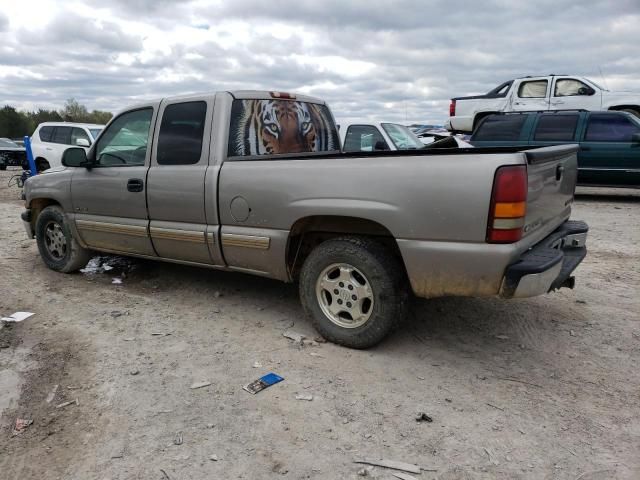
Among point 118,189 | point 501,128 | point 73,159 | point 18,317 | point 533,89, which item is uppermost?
point 533,89

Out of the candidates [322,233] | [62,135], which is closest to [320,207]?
[322,233]

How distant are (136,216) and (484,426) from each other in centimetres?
344

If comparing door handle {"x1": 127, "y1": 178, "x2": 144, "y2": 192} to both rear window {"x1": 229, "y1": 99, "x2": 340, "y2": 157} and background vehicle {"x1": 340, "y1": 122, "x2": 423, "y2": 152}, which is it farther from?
background vehicle {"x1": 340, "y1": 122, "x2": 423, "y2": 152}

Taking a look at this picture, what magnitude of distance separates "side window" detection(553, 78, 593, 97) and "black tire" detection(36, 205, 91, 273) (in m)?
12.6

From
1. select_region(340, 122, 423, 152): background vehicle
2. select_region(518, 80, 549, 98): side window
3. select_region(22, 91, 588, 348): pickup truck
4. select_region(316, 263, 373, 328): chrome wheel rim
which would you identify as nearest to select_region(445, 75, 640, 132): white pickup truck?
→ select_region(518, 80, 549, 98): side window

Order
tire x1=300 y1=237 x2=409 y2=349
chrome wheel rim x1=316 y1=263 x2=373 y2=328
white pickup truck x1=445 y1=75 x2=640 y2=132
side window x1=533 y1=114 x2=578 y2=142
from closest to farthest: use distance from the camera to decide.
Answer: tire x1=300 y1=237 x2=409 y2=349 < chrome wheel rim x1=316 y1=263 x2=373 y2=328 < side window x1=533 y1=114 x2=578 y2=142 < white pickup truck x1=445 y1=75 x2=640 y2=132

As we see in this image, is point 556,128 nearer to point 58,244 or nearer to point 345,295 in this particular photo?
point 345,295

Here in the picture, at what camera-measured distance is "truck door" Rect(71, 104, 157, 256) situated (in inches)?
179

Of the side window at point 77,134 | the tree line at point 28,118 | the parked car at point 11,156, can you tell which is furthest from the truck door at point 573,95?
the tree line at point 28,118

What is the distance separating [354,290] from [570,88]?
41.0 ft

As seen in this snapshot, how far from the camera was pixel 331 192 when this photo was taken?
11.2 ft

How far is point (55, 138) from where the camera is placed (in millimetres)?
14289

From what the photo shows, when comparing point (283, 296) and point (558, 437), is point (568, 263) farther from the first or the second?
point (283, 296)

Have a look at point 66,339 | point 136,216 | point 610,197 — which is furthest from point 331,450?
point 610,197
